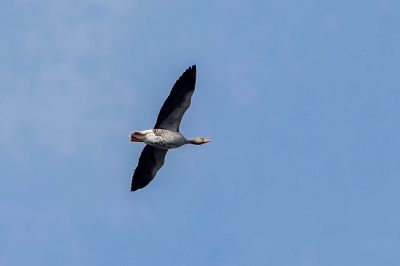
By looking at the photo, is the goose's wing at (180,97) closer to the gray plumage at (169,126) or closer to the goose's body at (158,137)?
the gray plumage at (169,126)

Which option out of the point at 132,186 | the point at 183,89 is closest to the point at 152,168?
the point at 132,186

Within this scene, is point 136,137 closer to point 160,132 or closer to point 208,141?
point 160,132

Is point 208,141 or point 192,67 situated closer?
point 192,67

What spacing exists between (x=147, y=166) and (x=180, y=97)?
242 inches

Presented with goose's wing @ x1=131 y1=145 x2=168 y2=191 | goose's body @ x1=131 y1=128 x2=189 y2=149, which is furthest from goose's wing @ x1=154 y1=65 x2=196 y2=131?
goose's wing @ x1=131 y1=145 x2=168 y2=191

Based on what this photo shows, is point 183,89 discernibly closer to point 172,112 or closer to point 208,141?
point 172,112

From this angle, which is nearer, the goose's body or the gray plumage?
the gray plumage

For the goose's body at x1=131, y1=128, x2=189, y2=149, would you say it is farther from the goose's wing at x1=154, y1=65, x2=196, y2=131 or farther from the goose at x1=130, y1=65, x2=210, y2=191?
the goose's wing at x1=154, y1=65, x2=196, y2=131

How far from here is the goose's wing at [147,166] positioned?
262 feet

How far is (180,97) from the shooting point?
76.1 meters

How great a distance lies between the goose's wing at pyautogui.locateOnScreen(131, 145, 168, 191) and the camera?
79750 millimetres

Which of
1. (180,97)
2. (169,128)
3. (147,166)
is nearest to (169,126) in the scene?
(169,128)

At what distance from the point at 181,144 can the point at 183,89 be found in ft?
13.1

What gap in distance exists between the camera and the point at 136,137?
76.8 m
